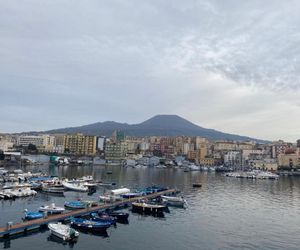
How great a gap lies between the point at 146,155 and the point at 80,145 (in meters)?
25.4

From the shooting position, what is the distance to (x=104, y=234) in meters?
24.2

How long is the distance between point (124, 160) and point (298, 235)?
98.0 metres

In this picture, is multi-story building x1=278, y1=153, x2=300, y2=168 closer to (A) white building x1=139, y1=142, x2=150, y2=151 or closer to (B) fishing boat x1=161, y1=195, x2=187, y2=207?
(A) white building x1=139, y1=142, x2=150, y2=151

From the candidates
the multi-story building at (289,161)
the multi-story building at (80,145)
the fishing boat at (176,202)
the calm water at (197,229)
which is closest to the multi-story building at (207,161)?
the multi-story building at (289,161)

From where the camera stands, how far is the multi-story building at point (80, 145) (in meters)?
132

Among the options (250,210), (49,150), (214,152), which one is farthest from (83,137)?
(250,210)

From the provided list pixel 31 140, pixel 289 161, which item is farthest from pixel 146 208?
pixel 31 140

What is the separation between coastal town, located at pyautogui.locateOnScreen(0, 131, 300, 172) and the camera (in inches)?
4466

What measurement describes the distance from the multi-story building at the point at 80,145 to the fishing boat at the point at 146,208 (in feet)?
328

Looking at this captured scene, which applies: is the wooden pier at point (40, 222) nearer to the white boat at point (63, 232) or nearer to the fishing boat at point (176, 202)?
the white boat at point (63, 232)

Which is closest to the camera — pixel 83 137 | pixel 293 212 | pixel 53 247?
pixel 53 247

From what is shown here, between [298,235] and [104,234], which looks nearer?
[104,234]

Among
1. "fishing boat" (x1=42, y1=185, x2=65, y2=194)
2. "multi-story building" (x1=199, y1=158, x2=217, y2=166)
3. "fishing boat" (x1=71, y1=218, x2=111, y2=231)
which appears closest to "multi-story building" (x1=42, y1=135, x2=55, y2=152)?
"multi-story building" (x1=199, y1=158, x2=217, y2=166)

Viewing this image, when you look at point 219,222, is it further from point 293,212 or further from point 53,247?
point 53,247
